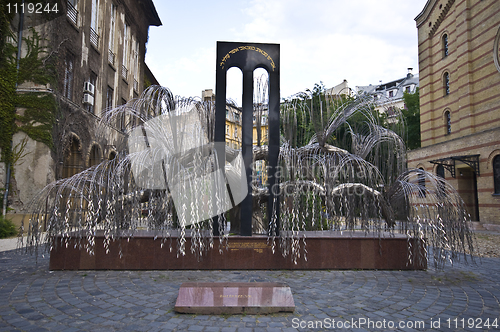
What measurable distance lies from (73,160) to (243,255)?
38.6 feet

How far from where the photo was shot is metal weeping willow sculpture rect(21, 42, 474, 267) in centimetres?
667

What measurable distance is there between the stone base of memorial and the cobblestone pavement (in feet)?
0.69

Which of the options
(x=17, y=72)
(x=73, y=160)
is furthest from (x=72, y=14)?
(x=73, y=160)

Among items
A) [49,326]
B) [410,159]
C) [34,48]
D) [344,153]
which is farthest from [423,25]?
[49,326]

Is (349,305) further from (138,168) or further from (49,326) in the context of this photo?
(138,168)

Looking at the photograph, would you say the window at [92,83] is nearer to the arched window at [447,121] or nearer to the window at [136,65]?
the window at [136,65]

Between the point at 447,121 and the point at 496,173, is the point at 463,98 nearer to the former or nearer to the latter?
the point at 447,121

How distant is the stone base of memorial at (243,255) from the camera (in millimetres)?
6730

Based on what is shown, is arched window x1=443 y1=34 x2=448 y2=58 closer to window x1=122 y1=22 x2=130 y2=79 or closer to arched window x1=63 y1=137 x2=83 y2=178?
window x1=122 y1=22 x2=130 y2=79

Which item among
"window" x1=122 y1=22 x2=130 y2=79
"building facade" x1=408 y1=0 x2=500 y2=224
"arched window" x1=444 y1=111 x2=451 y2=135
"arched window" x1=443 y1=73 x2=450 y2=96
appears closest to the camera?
"building facade" x1=408 y1=0 x2=500 y2=224

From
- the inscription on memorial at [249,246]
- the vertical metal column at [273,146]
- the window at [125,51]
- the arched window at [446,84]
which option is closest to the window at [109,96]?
the window at [125,51]

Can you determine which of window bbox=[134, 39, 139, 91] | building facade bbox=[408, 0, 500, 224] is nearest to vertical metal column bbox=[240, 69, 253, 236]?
building facade bbox=[408, 0, 500, 224]
